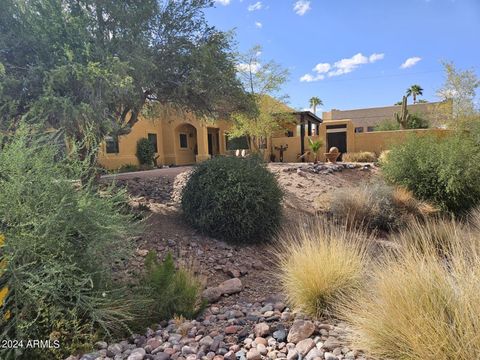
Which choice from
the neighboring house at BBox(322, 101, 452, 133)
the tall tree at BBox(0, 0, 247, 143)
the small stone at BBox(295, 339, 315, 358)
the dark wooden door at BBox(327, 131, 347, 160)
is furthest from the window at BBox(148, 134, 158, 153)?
the neighboring house at BBox(322, 101, 452, 133)

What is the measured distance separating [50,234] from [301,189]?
10.1m

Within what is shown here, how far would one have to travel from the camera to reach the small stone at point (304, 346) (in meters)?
2.96

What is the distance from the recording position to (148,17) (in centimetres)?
817

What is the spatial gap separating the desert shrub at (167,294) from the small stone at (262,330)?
0.89 meters

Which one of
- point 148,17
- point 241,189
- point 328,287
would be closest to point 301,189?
point 241,189

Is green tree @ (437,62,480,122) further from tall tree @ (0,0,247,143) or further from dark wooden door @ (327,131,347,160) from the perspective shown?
tall tree @ (0,0,247,143)

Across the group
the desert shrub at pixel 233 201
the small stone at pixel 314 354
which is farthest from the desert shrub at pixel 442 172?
the small stone at pixel 314 354

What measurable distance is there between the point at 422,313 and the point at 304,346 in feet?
3.24

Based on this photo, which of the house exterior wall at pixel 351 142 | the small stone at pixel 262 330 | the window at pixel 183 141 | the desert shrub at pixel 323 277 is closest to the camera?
the small stone at pixel 262 330

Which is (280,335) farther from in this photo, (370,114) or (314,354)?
(370,114)

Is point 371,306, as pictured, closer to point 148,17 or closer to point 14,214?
point 14,214

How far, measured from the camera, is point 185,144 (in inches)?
1020

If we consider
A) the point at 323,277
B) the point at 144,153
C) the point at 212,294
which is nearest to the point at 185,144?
the point at 144,153

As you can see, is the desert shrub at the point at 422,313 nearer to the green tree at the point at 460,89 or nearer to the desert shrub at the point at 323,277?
the desert shrub at the point at 323,277
